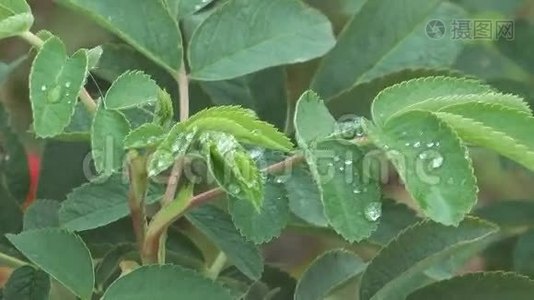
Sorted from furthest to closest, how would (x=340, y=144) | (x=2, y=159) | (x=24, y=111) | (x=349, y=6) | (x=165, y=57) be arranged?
(x=24, y=111)
(x=349, y=6)
(x=2, y=159)
(x=165, y=57)
(x=340, y=144)

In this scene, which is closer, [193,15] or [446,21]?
[193,15]

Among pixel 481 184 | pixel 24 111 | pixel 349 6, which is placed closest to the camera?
pixel 349 6

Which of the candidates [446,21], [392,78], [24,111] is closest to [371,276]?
[392,78]

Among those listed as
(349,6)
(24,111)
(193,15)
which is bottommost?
(24,111)

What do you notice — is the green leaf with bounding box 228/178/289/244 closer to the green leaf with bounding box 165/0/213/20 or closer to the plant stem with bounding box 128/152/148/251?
the plant stem with bounding box 128/152/148/251

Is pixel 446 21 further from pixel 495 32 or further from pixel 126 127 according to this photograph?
pixel 126 127

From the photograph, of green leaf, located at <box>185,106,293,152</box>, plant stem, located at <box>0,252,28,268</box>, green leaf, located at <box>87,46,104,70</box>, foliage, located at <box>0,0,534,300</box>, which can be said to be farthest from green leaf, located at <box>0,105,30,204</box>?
green leaf, located at <box>185,106,293,152</box>

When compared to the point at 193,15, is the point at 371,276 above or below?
below

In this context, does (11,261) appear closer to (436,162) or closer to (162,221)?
(162,221)
